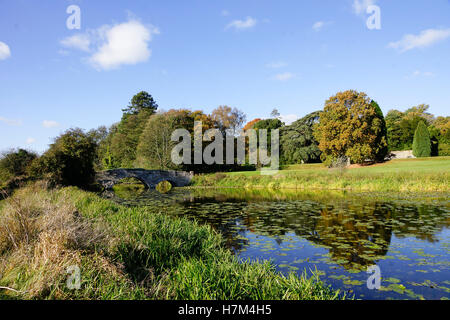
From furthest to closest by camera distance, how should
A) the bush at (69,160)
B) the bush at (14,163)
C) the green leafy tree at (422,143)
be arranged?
the green leafy tree at (422,143) < the bush at (69,160) < the bush at (14,163)

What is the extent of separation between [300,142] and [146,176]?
22221 millimetres

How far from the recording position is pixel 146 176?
28.4m

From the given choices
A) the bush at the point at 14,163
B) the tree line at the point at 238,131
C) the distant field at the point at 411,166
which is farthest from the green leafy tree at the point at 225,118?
the bush at the point at 14,163

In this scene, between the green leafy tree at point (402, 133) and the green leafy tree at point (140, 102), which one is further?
the green leafy tree at point (140, 102)

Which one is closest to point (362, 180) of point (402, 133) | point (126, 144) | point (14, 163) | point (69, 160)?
point (69, 160)

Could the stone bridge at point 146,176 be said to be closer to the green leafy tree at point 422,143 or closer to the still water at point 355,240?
the still water at point 355,240

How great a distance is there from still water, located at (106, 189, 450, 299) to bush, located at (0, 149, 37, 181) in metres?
9.76

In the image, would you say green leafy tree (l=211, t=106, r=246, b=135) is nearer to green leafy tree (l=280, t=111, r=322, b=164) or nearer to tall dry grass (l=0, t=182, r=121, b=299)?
green leafy tree (l=280, t=111, r=322, b=164)

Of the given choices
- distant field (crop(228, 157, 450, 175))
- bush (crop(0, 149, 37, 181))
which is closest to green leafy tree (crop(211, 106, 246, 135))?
distant field (crop(228, 157, 450, 175))

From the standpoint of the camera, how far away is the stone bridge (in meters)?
26.1

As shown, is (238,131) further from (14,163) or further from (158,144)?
(14,163)

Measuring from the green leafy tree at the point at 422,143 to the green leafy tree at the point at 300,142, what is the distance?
1129 centimetres

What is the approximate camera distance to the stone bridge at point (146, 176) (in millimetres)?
26100
